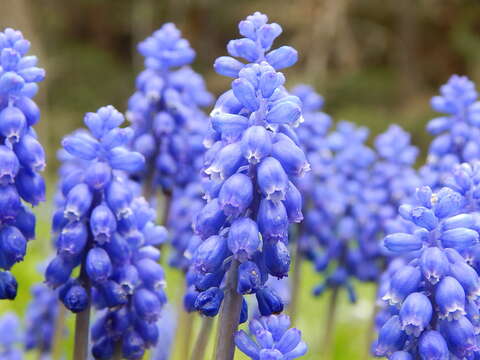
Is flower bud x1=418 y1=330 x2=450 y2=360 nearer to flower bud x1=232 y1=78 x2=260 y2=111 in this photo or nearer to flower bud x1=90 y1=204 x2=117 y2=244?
flower bud x1=232 y1=78 x2=260 y2=111

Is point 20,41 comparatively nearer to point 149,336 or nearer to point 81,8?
point 149,336

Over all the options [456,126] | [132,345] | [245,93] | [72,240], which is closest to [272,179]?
[245,93]

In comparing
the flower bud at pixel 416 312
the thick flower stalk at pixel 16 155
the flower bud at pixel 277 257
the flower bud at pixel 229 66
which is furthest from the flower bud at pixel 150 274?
the flower bud at pixel 416 312

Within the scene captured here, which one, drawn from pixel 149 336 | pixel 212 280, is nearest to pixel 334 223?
pixel 149 336

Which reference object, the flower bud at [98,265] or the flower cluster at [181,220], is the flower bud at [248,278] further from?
the flower cluster at [181,220]

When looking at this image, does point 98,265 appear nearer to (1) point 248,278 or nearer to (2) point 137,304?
(2) point 137,304

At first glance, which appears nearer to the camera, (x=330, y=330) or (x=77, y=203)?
(x=77, y=203)
